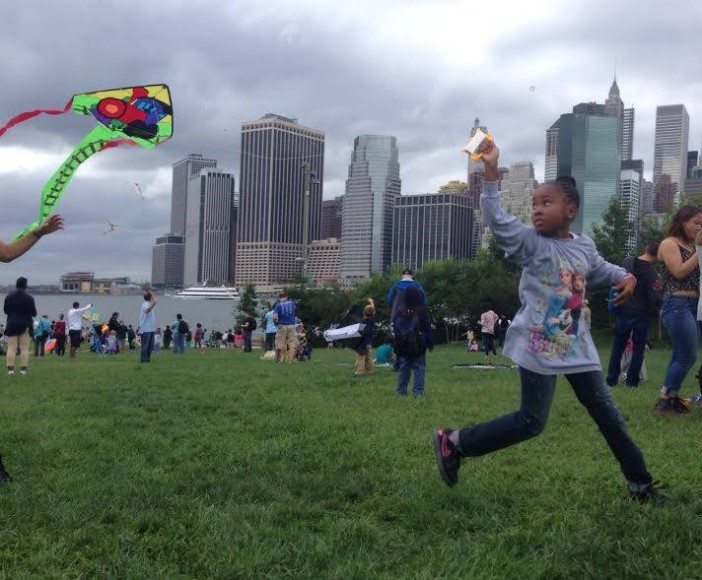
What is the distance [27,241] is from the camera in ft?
15.8

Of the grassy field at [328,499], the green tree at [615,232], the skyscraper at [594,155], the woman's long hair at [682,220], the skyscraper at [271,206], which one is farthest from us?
the skyscraper at [271,206]

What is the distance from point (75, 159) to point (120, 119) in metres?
0.87

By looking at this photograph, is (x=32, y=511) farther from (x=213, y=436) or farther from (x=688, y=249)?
(x=688, y=249)

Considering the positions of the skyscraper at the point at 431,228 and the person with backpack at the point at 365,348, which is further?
the skyscraper at the point at 431,228

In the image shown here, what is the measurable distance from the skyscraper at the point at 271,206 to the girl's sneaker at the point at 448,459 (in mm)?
137192

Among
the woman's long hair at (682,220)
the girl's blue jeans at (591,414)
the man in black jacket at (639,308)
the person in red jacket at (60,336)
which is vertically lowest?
the person in red jacket at (60,336)

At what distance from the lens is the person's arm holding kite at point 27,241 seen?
4.74m

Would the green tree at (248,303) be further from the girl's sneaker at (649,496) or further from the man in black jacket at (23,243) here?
the girl's sneaker at (649,496)

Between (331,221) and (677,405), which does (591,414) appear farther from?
(331,221)

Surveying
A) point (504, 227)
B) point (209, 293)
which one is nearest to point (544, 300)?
point (504, 227)

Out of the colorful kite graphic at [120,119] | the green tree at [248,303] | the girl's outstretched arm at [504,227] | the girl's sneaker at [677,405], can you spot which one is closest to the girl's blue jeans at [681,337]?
the girl's sneaker at [677,405]

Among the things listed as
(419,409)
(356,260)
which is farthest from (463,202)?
(419,409)

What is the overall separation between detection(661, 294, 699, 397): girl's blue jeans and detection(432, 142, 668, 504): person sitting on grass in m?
3.12

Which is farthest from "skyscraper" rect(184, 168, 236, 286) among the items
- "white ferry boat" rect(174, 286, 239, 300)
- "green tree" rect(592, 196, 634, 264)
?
"green tree" rect(592, 196, 634, 264)
